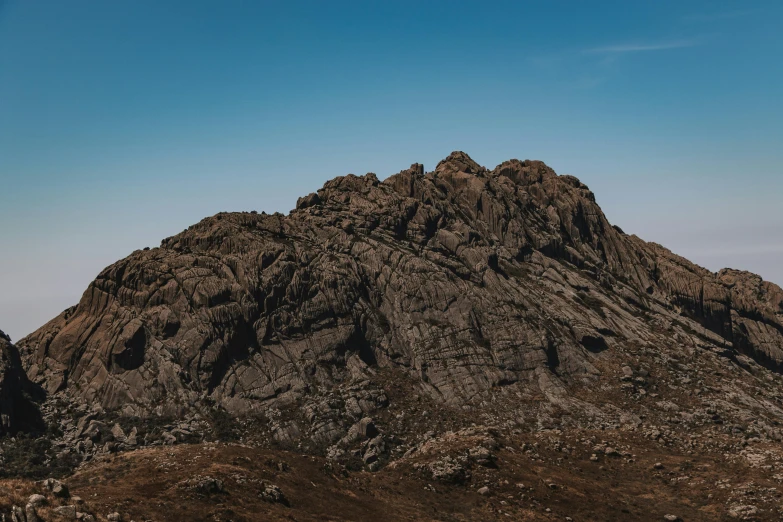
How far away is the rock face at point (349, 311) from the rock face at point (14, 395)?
6619 mm

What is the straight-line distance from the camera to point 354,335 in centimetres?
13312

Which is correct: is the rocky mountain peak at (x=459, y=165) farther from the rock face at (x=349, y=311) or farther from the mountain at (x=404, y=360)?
the mountain at (x=404, y=360)

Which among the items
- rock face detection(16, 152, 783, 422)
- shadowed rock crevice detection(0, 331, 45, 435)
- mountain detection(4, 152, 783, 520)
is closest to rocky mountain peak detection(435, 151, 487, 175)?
rock face detection(16, 152, 783, 422)

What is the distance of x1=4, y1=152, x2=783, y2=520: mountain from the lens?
101 metres

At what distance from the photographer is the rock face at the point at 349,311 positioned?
123 metres

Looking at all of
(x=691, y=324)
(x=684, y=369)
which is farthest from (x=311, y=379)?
(x=691, y=324)

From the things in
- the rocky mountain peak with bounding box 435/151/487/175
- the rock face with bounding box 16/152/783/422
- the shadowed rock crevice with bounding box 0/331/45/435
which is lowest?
the shadowed rock crevice with bounding box 0/331/45/435

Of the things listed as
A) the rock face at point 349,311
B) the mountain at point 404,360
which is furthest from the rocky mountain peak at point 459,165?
the mountain at point 404,360

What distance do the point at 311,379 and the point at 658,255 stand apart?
12588 cm

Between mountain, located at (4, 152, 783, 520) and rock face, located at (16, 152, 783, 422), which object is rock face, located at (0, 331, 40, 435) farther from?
rock face, located at (16, 152, 783, 422)

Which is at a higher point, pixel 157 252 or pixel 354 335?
pixel 157 252

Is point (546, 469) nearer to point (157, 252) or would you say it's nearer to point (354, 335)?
point (354, 335)

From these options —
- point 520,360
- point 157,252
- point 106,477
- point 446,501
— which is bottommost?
point 446,501

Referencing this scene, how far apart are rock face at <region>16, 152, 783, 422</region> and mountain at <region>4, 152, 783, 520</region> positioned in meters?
0.42
